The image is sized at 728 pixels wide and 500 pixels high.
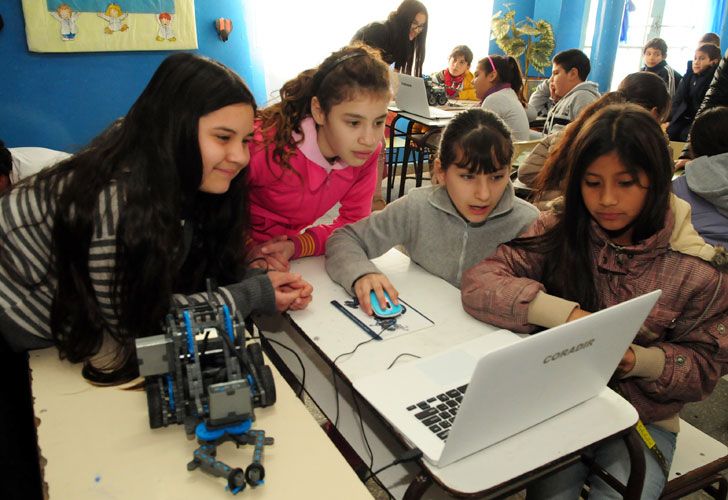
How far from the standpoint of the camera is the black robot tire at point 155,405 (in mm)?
908

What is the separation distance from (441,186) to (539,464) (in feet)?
2.88

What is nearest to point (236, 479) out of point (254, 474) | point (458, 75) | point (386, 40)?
point (254, 474)

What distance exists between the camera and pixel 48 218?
1112 mm

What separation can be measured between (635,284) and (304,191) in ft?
3.20

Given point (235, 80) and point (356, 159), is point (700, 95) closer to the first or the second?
point (356, 159)

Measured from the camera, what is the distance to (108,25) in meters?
3.30

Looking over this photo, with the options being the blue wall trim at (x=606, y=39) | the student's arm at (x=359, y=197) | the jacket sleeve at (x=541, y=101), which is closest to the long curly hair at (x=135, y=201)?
the student's arm at (x=359, y=197)

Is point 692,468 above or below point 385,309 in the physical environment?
below

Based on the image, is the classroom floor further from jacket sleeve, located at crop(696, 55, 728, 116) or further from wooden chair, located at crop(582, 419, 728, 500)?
jacket sleeve, located at crop(696, 55, 728, 116)

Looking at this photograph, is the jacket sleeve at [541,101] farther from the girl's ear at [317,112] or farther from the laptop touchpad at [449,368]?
the laptop touchpad at [449,368]

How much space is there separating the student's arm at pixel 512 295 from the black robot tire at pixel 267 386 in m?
0.55

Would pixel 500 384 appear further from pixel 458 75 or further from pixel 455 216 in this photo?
pixel 458 75

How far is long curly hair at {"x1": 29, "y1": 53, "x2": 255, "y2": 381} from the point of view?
1064mm

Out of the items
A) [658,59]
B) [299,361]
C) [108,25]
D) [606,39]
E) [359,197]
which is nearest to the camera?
[299,361]
